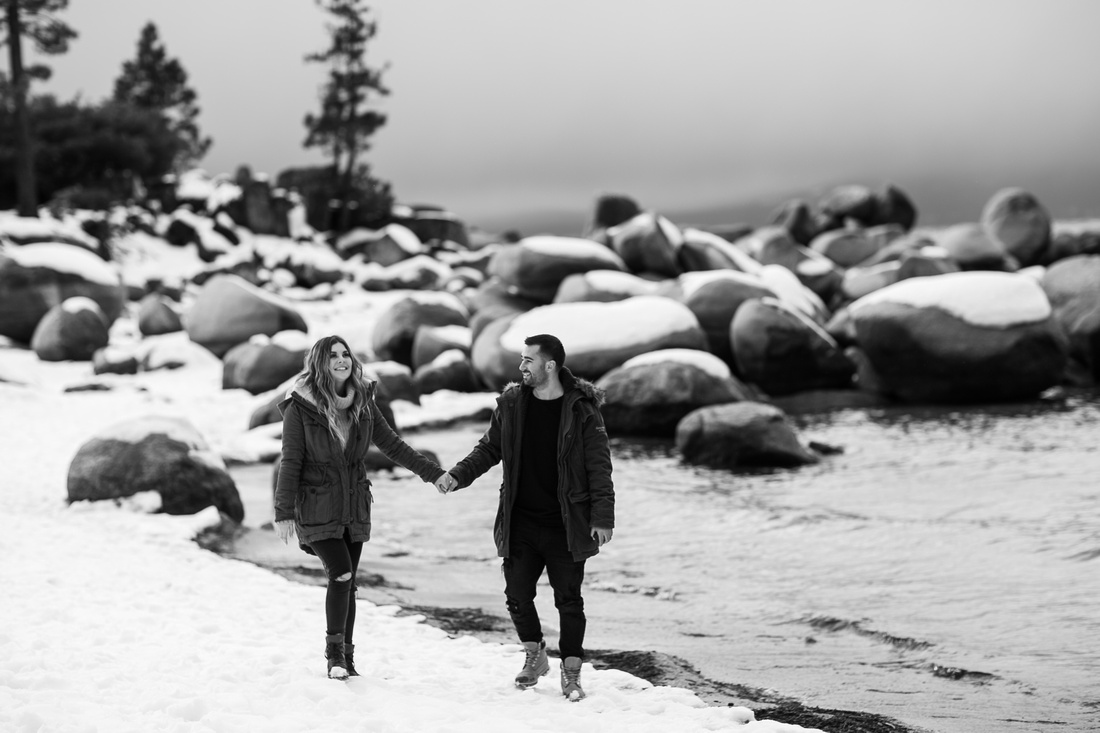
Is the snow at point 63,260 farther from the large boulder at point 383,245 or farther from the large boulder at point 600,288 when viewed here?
the large boulder at point 383,245

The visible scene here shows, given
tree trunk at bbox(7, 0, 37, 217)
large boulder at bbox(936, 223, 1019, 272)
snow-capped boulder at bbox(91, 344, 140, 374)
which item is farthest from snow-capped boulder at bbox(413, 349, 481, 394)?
large boulder at bbox(936, 223, 1019, 272)

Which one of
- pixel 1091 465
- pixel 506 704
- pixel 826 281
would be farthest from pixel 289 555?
pixel 826 281

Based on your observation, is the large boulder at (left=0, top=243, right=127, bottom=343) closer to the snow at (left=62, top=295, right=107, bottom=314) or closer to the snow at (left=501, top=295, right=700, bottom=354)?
the snow at (left=62, top=295, right=107, bottom=314)

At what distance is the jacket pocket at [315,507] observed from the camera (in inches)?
185

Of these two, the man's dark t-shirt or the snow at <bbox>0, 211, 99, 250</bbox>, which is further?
the snow at <bbox>0, 211, 99, 250</bbox>

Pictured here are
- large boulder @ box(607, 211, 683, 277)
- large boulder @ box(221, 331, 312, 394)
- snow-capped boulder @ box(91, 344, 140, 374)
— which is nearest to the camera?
large boulder @ box(221, 331, 312, 394)

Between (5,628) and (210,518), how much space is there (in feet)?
11.6

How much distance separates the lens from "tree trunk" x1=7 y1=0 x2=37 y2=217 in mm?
28375

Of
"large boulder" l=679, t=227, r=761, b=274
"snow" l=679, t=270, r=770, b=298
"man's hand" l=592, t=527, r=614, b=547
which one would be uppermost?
"large boulder" l=679, t=227, r=761, b=274

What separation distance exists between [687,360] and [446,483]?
32.5 feet

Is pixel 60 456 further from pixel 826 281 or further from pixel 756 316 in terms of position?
pixel 826 281

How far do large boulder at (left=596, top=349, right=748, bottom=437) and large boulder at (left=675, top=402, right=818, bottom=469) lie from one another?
1542 millimetres

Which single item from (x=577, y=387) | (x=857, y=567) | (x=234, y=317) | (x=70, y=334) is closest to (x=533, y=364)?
(x=577, y=387)

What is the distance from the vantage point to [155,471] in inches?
352
